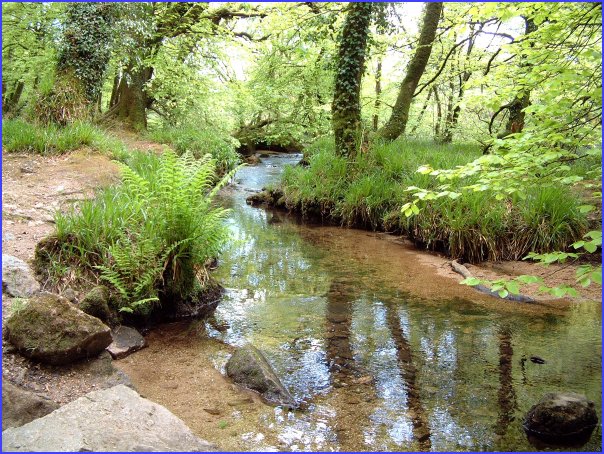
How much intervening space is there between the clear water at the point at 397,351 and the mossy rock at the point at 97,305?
1.15m

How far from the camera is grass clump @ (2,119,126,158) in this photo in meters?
8.51

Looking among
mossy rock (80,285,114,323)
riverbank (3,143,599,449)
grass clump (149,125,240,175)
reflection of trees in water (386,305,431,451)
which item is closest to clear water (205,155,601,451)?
reflection of trees in water (386,305,431,451)

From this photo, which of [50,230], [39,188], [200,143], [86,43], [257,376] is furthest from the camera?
[200,143]

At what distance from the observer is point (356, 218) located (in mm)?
9797

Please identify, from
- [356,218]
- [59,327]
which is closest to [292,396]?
[59,327]

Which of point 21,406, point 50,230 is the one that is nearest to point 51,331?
point 21,406

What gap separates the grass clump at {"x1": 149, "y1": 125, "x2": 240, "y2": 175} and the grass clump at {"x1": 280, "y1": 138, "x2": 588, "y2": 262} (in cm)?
273

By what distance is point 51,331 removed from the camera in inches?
129

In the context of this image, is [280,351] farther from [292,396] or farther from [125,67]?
[125,67]

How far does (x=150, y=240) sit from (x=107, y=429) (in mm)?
2456

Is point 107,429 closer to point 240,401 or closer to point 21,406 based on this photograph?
point 21,406

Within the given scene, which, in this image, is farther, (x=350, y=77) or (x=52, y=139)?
(x=350, y=77)

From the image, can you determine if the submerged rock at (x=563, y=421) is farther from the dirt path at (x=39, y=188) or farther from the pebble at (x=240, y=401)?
the dirt path at (x=39, y=188)

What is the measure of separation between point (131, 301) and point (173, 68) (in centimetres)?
1162
